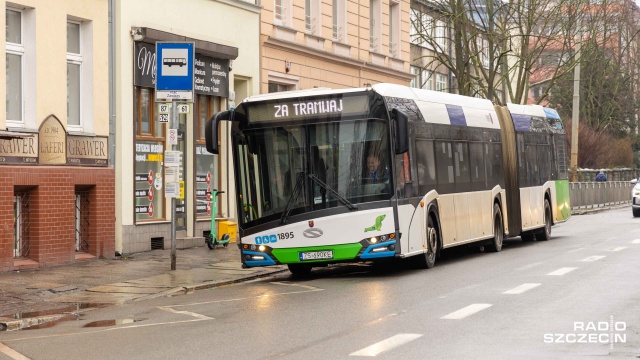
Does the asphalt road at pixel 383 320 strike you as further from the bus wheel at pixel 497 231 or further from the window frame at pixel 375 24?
the window frame at pixel 375 24

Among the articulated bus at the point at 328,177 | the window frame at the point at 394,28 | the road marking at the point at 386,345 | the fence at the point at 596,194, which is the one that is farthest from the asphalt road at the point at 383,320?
the fence at the point at 596,194

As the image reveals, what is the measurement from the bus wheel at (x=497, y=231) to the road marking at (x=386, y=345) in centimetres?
1348

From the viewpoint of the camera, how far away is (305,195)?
725 inches

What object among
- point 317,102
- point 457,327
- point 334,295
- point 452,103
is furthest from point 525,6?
point 457,327

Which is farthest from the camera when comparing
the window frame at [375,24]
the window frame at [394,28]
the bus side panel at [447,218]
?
the window frame at [394,28]

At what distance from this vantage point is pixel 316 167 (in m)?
18.4

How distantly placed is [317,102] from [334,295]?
3949 mm

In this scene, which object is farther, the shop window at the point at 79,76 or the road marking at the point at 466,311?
the shop window at the point at 79,76

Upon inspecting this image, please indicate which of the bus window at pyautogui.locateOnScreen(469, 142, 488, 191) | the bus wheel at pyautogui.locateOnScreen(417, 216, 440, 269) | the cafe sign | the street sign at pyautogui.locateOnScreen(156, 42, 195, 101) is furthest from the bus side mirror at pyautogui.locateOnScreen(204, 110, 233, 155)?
the bus window at pyautogui.locateOnScreen(469, 142, 488, 191)

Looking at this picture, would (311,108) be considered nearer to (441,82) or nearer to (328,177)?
(328,177)

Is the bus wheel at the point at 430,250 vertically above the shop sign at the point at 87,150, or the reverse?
the shop sign at the point at 87,150

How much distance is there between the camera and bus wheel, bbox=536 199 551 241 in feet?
93.8

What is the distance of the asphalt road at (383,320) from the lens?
10.5 meters

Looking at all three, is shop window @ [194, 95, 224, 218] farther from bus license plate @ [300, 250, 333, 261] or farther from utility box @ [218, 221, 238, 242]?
bus license plate @ [300, 250, 333, 261]
